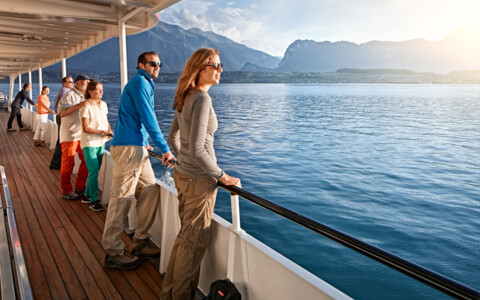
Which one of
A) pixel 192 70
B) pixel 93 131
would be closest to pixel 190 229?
pixel 192 70

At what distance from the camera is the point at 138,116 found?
2.19 metres

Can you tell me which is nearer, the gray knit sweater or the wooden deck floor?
the gray knit sweater

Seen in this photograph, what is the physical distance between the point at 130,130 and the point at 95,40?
4011 millimetres

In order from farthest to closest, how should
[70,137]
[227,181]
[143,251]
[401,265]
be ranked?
[70,137] → [143,251] → [227,181] → [401,265]

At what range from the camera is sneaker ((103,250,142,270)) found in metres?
2.26

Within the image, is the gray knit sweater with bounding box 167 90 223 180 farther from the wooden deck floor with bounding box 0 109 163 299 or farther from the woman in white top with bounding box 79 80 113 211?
the woman in white top with bounding box 79 80 113 211

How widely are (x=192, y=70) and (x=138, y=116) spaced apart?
83 centimetres

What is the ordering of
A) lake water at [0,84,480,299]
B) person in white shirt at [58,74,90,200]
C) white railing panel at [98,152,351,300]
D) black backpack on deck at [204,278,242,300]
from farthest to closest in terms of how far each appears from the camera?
lake water at [0,84,480,299]
person in white shirt at [58,74,90,200]
black backpack on deck at [204,278,242,300]
white railing panel at [98,152,351,300]

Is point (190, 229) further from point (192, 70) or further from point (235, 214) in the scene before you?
point (192, 70)

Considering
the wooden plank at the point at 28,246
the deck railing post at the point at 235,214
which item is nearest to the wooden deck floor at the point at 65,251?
the wooden plank at the point at 28,246

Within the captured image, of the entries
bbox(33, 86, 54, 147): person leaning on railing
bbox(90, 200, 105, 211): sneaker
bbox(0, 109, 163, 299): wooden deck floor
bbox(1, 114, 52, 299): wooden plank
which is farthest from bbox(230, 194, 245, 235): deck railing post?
bbox(33, 86, 54, 147): person leaning on railing

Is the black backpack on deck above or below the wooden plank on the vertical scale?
above

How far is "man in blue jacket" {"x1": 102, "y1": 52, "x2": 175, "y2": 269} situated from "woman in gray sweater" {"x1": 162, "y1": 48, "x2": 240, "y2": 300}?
1.23ft

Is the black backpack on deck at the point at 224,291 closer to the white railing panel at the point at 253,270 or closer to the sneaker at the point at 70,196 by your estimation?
the white railing panel at the point at 253,270
